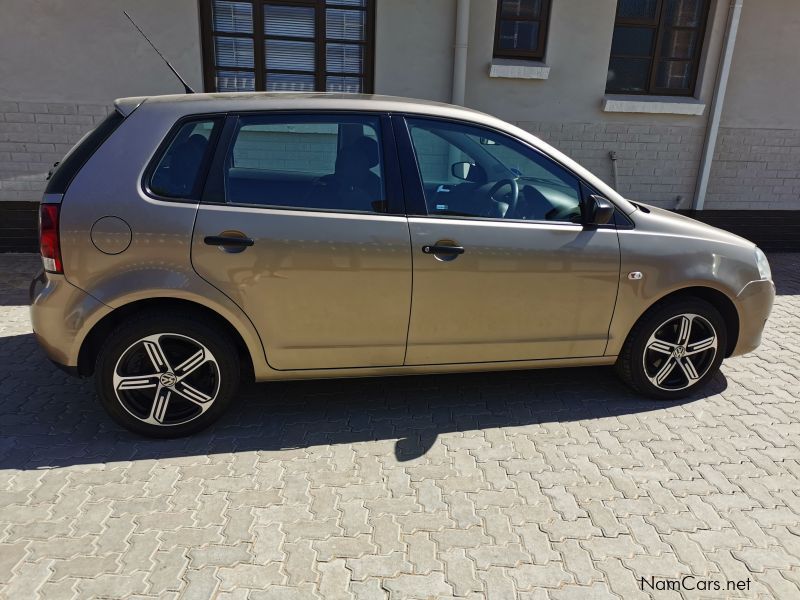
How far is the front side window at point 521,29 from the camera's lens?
6.93m

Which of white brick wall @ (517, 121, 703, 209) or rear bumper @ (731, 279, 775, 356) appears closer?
rear bumper @ (731, 279, 775, 356)

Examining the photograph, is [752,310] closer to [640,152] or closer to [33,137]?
[640,152]

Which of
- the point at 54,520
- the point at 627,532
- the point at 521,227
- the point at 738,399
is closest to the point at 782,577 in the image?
the point at 627,532

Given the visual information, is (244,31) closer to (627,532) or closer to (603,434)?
(603,434)

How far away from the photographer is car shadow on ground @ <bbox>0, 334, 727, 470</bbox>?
329cm

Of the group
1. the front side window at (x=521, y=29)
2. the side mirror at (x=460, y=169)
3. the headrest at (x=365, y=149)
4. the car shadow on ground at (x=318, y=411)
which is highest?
the front side window at (x=521, y=29)

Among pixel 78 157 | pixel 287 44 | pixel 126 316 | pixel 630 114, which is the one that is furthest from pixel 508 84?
pixel 126 316

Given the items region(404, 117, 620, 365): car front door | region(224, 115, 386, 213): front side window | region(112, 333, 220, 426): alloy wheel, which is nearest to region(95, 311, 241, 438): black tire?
region(112, 333, 220, 426): alloy wheel

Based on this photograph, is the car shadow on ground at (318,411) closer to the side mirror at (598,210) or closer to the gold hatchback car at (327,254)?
the gold hatchback car at (327,254)

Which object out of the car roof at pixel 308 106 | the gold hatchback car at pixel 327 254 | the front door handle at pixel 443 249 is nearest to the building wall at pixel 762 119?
the gold hatchback car at pixel 327 254

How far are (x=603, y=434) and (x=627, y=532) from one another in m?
0.87

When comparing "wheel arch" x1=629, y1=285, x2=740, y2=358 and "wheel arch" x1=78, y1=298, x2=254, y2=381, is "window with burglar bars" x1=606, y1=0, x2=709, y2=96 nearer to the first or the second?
"wheel arch" x1=629, y1=285, x2=740, y2=358

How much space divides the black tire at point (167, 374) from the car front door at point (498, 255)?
107 cm

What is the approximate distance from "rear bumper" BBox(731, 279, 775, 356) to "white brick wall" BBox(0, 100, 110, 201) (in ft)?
20.7
